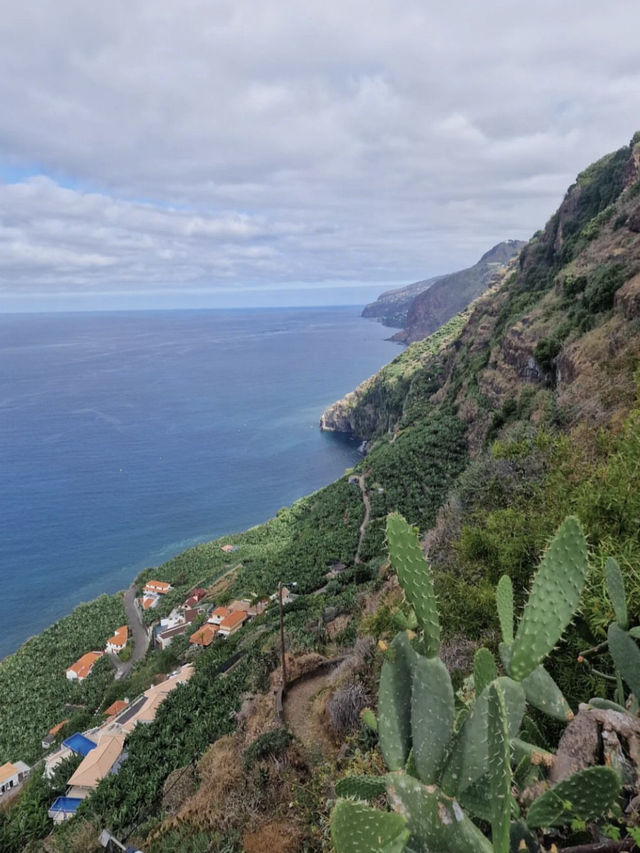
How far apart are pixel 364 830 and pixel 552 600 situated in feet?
6.00

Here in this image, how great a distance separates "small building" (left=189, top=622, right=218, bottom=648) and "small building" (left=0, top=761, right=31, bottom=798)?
9.06m

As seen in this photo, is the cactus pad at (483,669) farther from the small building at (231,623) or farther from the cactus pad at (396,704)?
the small building at (231,623)

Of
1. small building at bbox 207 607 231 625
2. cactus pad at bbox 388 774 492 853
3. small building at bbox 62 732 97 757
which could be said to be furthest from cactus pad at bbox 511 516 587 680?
small building at bbox 207 607 231 625

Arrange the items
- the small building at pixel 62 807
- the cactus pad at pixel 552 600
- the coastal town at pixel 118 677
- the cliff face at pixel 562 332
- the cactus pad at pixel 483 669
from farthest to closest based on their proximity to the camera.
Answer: the cliff face at pixel 562 332 < the coastal town at pixel 118 677 < the small building at pixel 62 807 < the cactus pad at pixel 483 669 < the cactus pad at pixel 552 600

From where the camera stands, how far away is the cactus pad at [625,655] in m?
3.94

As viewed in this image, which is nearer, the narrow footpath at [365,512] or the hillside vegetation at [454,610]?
the hillside vegetation at [454,610]

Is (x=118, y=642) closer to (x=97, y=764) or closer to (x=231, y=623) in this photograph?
(x=231, y=623)

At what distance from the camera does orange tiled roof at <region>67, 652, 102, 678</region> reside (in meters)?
32.3

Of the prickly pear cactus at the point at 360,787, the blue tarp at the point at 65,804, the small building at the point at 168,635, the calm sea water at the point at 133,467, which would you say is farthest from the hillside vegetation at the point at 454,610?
the calm sea water at the point at 133,467

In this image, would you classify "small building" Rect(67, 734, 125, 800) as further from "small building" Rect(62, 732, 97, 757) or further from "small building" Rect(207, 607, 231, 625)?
"small building" Rect(207, 607, 231, 625)

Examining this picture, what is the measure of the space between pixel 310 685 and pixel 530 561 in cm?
757

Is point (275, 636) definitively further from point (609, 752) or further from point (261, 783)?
point (609, 752)

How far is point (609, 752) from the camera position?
10.6 ft

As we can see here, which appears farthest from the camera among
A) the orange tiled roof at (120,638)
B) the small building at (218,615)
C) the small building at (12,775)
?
the orange tiled roof at (120,638)
